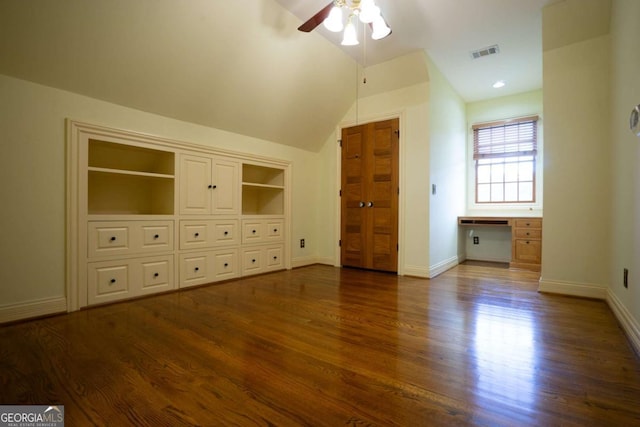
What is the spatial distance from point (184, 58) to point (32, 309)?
240 cm

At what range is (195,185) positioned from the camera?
126 inches

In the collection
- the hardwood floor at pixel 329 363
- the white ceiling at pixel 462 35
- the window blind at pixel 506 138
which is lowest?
the hardwood floor at pixel 329 363

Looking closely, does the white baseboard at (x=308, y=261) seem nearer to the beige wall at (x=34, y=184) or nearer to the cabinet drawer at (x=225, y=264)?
the cabinet drawer at (x=225, y=264)

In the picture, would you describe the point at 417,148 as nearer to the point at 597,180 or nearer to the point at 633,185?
the point at 597,180

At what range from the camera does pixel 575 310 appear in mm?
2410

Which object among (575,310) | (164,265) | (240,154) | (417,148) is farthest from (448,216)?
(164,265)

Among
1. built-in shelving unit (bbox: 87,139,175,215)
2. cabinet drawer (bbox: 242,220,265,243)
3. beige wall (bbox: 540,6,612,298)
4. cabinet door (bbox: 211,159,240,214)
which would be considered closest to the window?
beige wall (bbox: 540,6,612,298)

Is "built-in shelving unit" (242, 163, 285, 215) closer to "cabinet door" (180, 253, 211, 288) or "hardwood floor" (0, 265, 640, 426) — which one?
"cabinet door" (180, 253, 211, 288)

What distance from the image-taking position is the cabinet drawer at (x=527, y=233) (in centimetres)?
421

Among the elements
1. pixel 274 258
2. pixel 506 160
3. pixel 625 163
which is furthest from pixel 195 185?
pixel 506 160

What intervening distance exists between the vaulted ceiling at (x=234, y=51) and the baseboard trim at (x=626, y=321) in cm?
273

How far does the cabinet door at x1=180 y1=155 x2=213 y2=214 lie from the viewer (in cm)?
310

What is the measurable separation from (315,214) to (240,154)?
1659 mm

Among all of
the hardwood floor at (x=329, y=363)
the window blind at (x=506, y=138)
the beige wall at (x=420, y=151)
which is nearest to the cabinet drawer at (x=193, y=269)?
the hardwood floor at (x=329, y=363)
